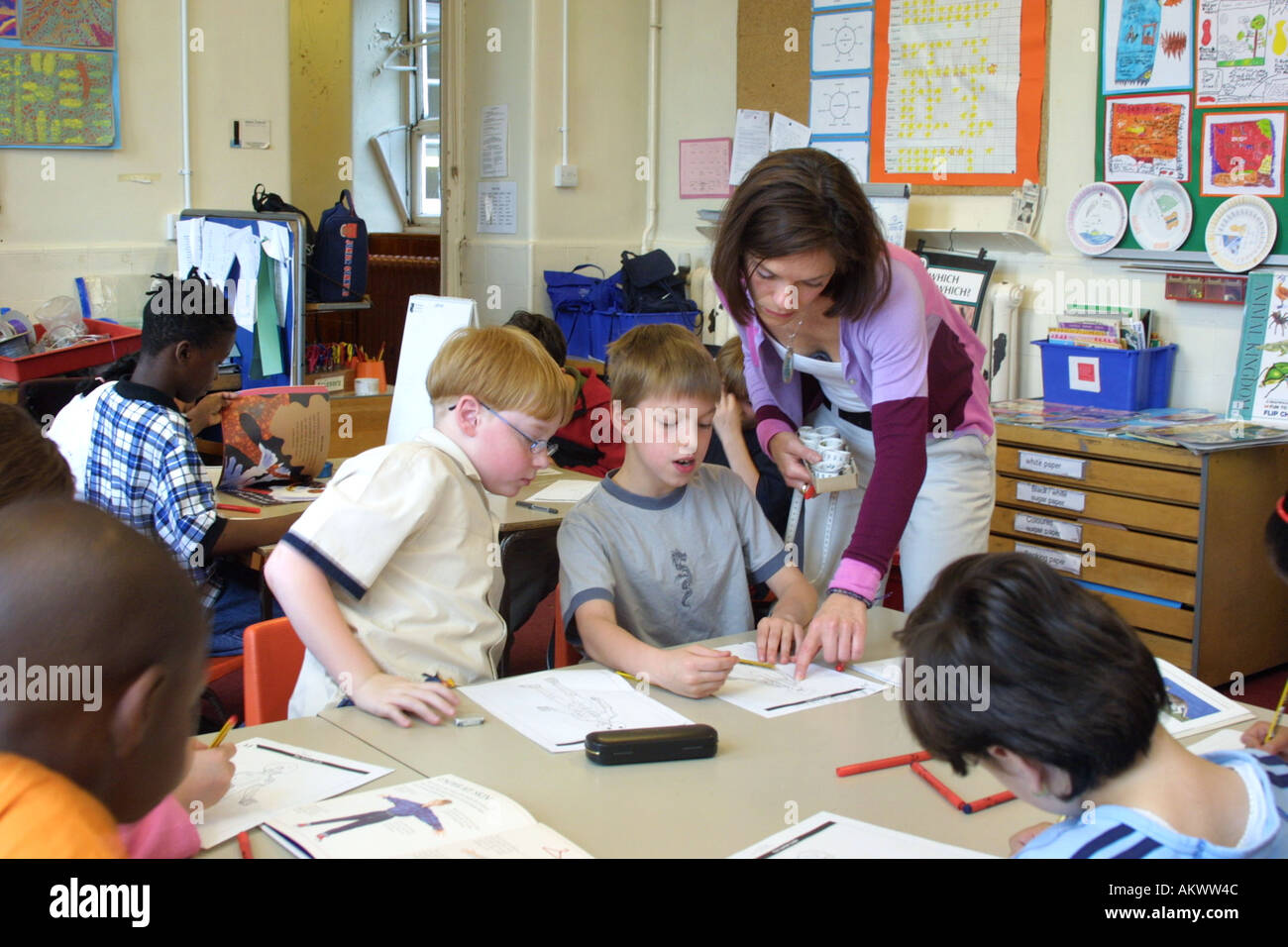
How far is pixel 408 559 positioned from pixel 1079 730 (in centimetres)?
104

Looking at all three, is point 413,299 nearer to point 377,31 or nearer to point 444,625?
point 444,625

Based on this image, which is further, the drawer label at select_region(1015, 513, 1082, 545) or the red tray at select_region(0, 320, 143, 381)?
the red tray at select_region(0, 320, 143, 381)

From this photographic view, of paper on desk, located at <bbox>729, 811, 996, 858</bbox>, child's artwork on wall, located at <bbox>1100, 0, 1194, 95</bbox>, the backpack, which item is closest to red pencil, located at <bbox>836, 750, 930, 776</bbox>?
paper on desk, located at <bbox>729, 811, 996, 858</bbox>

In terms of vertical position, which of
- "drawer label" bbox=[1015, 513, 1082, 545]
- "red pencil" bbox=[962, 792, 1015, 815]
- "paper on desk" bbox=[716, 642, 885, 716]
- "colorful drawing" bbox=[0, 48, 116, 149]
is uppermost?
"colorful drawing" bbox=[0, 48, 116, 149]

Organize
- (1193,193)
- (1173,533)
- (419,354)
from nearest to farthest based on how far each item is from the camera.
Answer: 1. (419,354)
2. (1173,533)
3. (1193,193)

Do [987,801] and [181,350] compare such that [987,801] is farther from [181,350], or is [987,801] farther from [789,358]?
[181,350]

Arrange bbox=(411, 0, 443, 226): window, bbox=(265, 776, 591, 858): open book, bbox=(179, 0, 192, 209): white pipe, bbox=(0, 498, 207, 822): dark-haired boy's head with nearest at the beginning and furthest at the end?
bbox=(0, 498, 207, 822): dark-haired boy's head → bbox=(265, 776, 591, 858): open book → bbox=(179, 0, 192, 209): white pipe → bbox=(411, 0, 443, 226): window

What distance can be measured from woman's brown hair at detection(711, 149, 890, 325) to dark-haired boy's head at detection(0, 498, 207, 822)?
1.14m

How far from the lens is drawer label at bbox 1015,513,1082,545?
372cm

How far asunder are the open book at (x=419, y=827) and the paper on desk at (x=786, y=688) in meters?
0.46

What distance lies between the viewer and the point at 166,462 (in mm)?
2535

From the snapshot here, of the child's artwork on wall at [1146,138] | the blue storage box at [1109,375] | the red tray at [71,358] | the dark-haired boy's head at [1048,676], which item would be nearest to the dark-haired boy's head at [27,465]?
the dark-haired boy's head at [1048,676]

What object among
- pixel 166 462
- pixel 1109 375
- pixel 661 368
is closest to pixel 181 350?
pixel 166 462

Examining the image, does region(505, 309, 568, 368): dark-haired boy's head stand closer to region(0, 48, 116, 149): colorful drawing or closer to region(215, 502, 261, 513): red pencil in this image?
region(215, 502, 261, 513): red pencil
